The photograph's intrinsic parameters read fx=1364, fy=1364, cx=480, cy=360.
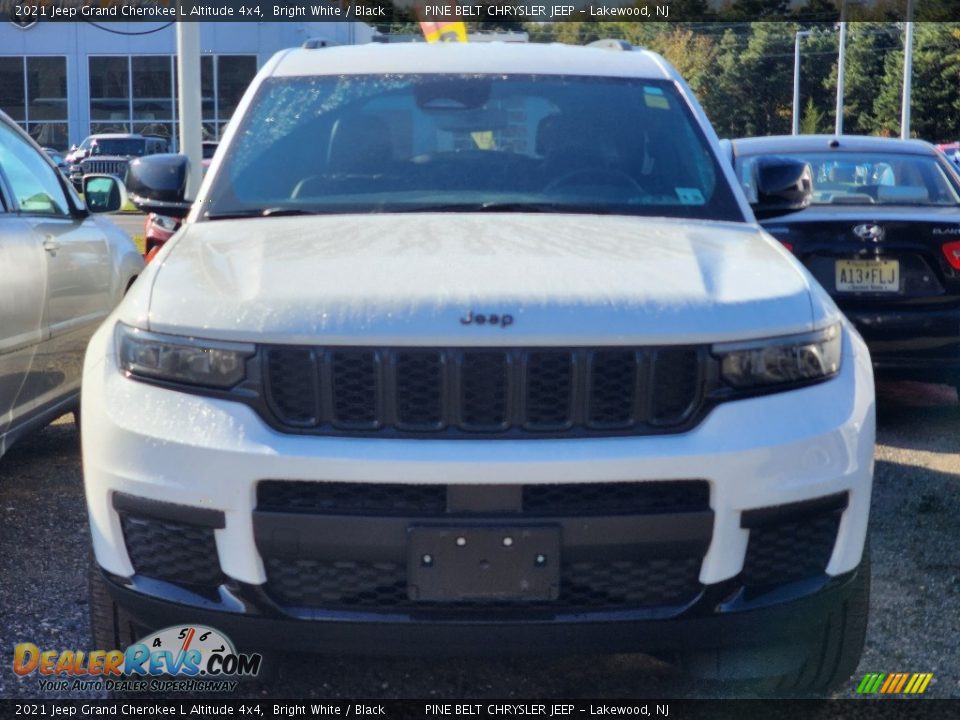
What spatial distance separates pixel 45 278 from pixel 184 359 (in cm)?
258

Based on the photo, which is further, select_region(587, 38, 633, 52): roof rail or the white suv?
select_region(587, 38, 633, 52): roof rail

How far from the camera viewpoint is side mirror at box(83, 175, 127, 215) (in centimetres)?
628

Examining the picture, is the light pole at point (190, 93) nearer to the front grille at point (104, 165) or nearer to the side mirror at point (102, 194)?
the side mirror at point (102, 194)

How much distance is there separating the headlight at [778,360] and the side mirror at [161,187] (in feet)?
7.31

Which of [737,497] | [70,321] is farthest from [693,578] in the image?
[70,321]

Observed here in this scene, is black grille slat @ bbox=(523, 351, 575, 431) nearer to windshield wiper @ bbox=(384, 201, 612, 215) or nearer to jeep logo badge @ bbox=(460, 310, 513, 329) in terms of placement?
jeep logo badge @ bbox=(460, 310, 513, 329)

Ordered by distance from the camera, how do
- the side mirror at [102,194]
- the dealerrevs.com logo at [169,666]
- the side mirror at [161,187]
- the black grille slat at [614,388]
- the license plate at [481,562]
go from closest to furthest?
the license plate at [481,562] < the black grille slat at [614,388] < the dealerrevs.com logo at [169,666] < the side mirror at [161,187] < the side mirror at [102,194]

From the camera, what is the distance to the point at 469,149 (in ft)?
14.6

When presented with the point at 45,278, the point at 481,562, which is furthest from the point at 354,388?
the point at 45,278

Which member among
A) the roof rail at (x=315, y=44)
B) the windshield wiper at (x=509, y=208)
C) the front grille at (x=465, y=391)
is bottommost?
the front grille at (x=465, y=391)

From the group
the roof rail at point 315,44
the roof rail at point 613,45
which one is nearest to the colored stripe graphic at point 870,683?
the roof rail at point 613,45

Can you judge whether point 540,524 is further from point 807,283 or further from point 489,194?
point 489,194

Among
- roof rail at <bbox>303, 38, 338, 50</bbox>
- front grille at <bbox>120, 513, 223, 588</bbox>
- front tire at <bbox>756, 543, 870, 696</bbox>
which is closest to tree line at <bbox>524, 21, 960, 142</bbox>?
roof rail at <bbox>303, 38, 338, 50</bbox>

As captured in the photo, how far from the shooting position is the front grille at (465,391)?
9.96 feet
